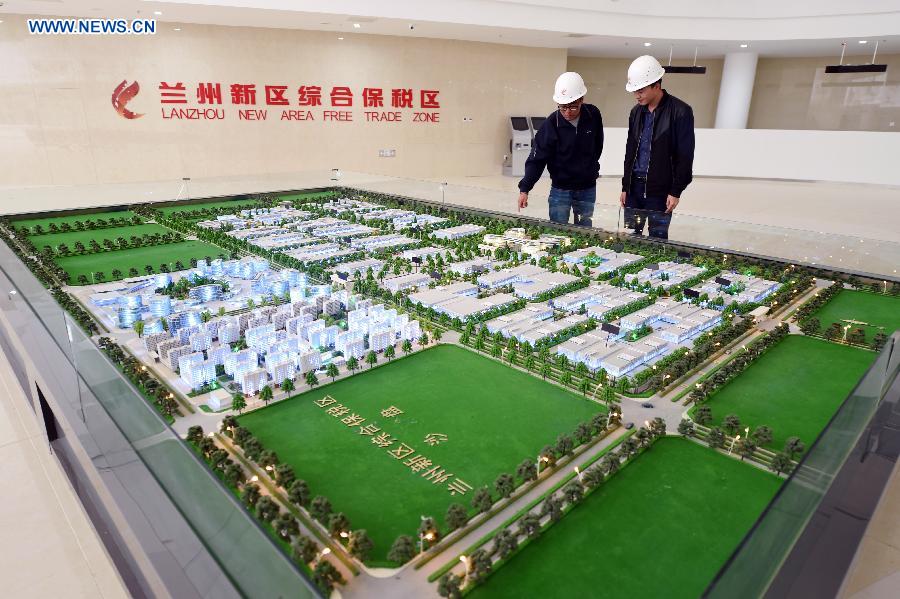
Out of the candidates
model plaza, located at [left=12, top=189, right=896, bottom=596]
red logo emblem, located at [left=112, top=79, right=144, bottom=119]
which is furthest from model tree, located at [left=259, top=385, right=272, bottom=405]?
red logo emblem, located at [left=112, top=79, right=144, bottom=119]

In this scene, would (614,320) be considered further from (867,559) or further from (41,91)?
(41,91)

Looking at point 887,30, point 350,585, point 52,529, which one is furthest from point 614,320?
point 887,30

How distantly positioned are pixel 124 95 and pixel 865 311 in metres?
14.2

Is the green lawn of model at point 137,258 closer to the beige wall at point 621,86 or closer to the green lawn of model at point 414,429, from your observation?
the green lawn of model at point 414,429

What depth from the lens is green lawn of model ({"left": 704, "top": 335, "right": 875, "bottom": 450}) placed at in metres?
3.23

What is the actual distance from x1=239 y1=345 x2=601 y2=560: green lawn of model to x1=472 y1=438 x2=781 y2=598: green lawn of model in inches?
15.9

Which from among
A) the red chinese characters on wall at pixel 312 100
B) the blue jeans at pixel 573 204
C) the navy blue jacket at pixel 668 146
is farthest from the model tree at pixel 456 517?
the red chinese characters on wall at pixel 312 100

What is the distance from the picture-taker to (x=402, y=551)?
219cm

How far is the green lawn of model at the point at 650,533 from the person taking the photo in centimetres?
215

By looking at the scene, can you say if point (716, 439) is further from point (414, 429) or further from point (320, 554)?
point (320, 554)

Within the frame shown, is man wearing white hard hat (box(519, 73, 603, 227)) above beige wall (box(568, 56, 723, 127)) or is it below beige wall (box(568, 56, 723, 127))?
below

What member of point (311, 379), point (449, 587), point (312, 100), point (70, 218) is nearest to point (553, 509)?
point (449, 587)

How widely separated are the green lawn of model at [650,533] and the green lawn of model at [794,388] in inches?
20.1

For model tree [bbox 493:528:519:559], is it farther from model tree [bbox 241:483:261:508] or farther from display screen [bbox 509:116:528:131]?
display screen [bbox 509:116:528:131]
